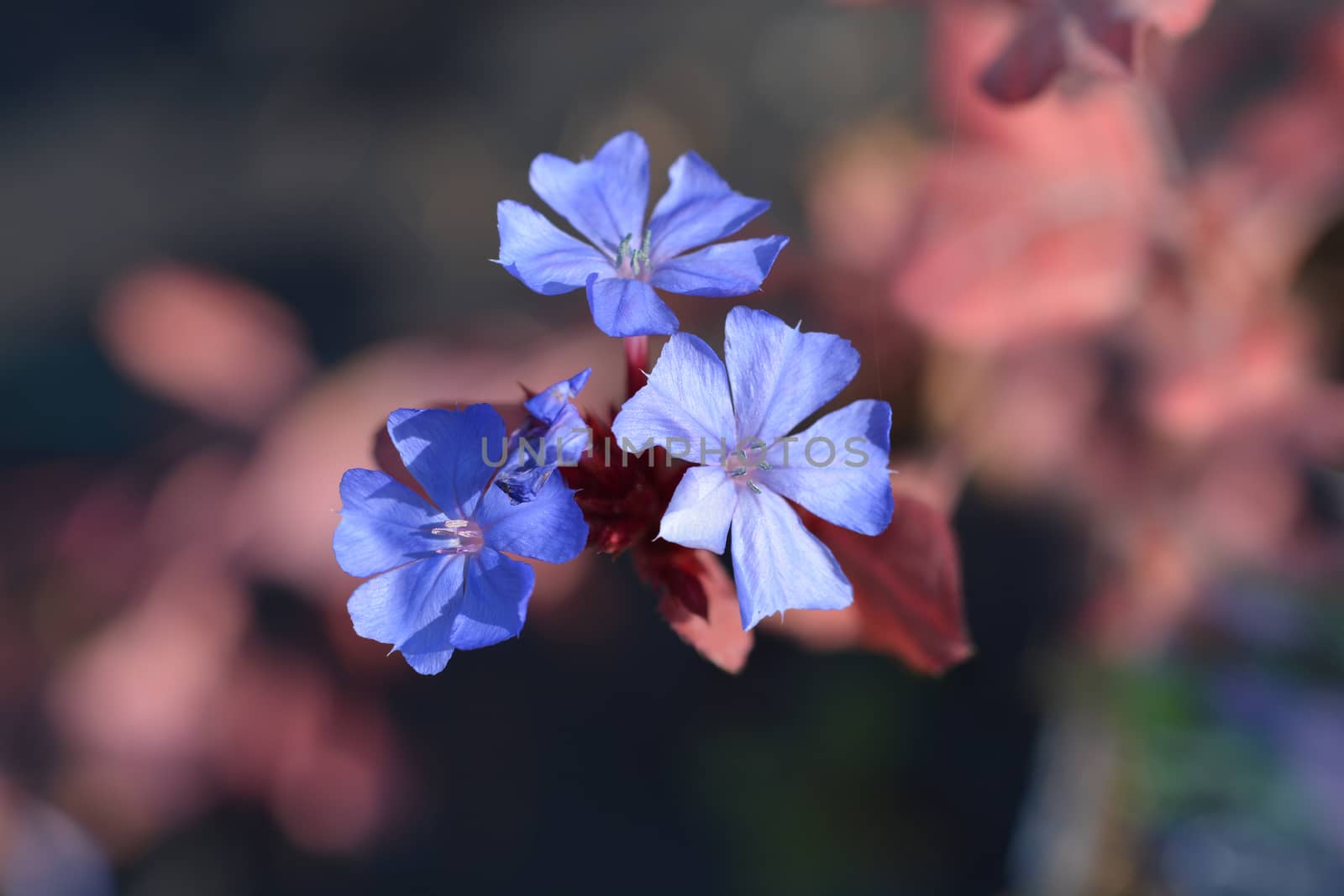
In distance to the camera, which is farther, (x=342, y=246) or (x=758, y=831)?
(x=342, y=246)

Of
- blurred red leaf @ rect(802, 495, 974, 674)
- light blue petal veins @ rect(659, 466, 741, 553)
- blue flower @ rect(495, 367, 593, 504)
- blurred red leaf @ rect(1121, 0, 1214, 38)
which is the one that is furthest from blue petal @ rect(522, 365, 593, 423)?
blurred red leaf @ rect(1121, 0, 1214, 38)


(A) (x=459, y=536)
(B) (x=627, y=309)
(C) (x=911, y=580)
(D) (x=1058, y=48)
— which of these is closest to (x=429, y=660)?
(A) (x=459, y=536)

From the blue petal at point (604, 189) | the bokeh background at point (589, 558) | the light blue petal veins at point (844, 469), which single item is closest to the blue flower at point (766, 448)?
the light blue petal veins at point (844, 469)

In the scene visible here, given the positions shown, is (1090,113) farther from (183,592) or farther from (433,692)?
(183,592)

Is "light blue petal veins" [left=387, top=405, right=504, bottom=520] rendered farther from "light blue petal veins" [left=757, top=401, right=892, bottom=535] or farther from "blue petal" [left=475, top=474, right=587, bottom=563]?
"light blue petal veins" [left=757, top=401, right=892, bottom=535]

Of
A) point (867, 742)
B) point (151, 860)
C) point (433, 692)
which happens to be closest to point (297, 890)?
point (151, 860)

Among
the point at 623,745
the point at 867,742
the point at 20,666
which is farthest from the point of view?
the point at 20,666

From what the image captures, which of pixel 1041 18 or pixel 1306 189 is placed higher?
pixel 1041 18
